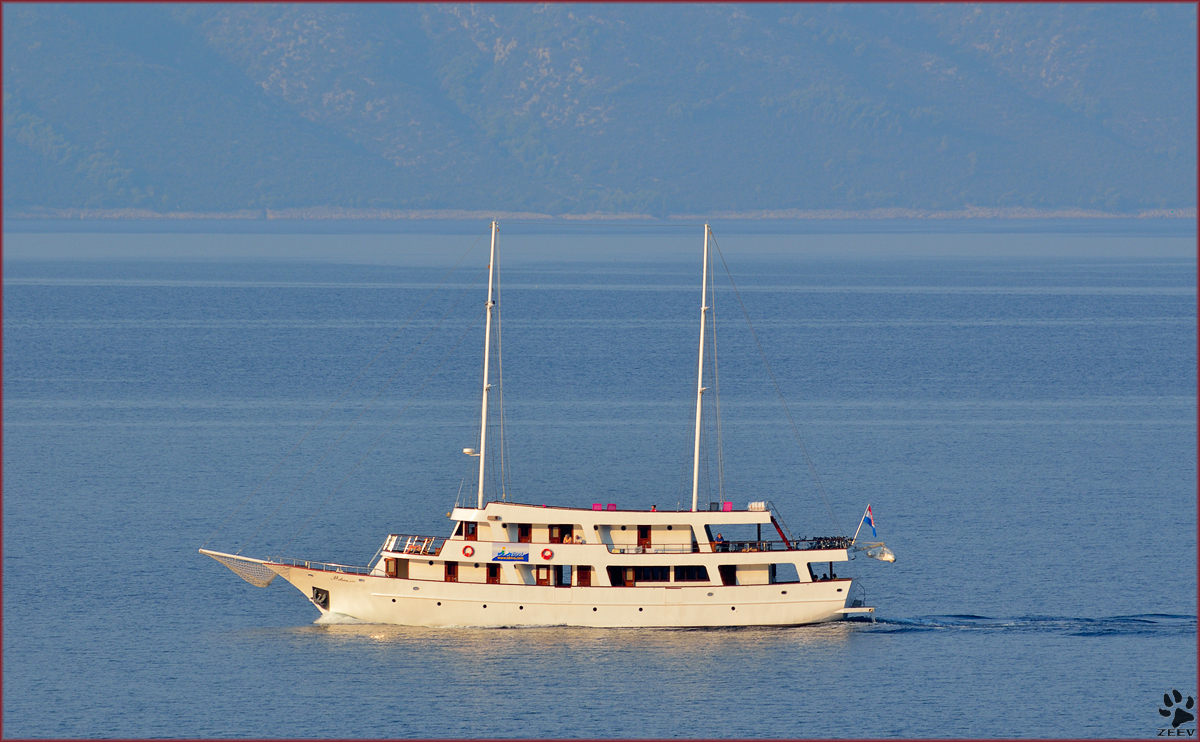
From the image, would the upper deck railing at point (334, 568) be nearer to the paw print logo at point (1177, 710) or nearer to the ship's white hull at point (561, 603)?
the ship's white hull at point (561, 603)

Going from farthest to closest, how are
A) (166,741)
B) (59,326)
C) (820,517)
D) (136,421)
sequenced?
(59,326) < (136,421) < (820,517) < (166,741)

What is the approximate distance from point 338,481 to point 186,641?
3095 cm

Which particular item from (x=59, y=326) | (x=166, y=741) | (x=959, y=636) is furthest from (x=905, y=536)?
(x=59, y=326)

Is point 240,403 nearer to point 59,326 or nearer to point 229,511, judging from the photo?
point 229,511

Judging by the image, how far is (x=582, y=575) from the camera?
67.1 meters

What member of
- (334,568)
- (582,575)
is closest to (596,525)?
(582,575)

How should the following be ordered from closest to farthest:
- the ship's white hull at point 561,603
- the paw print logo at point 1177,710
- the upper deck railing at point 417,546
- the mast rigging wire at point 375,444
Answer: the paw print logo at point 1177,710 < the ship's white hull at point 561,603 < the upper deck railing at point 417,546 < the mast rigging wire at point 375,444

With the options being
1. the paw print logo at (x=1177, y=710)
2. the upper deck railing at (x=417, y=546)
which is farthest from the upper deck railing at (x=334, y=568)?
the paw print logo at (x=1177, y=710)

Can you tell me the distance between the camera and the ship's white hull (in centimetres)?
6612

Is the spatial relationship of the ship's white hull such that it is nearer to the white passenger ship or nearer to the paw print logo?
the white passenger ship

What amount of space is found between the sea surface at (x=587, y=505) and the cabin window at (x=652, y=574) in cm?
214

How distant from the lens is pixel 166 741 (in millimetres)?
57031

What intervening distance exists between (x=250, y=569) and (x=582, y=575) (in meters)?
13.8

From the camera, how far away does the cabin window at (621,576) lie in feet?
220
